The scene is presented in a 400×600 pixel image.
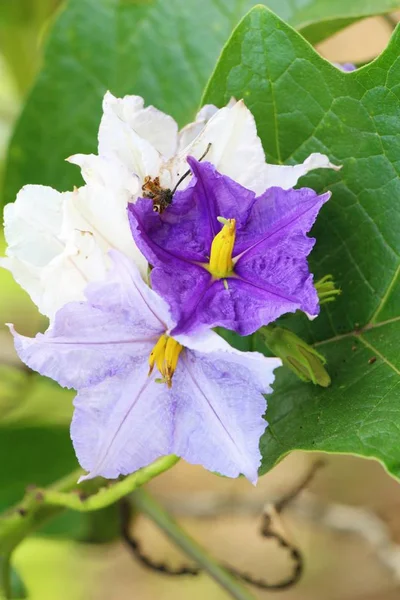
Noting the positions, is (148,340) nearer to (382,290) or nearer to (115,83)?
(382,290)

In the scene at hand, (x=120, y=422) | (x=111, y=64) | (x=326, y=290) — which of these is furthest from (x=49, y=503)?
(x=111, y=64)

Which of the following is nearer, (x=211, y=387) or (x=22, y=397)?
(x=211, y=387)

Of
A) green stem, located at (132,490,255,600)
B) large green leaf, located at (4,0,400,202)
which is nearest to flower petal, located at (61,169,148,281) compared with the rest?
large green leaf, located at (4,0,400,202)

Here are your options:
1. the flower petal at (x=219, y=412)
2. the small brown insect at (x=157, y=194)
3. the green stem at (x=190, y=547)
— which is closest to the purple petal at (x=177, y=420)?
the flower petal at (x=219, y=412)

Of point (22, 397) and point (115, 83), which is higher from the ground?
point (115, 83)

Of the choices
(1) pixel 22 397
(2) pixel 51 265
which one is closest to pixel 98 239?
(2) pixel 51 265

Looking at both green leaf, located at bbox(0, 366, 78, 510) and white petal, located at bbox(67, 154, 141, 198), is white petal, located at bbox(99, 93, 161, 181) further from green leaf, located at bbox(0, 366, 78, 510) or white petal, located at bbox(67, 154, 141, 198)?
green leaf, located at bbox(0, 366, 78, 510)

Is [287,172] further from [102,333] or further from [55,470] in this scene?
[55,470]
